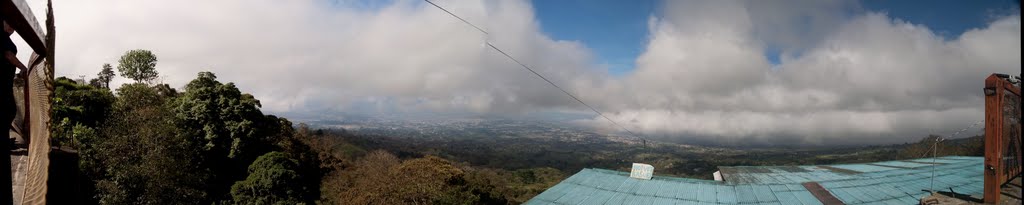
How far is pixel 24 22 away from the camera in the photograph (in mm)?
1111

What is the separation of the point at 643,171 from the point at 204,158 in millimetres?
21806

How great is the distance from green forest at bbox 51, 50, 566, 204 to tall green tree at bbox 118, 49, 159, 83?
9208 mm

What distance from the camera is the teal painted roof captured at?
568 inches

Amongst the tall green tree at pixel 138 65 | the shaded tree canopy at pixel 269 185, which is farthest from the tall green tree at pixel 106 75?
the shaded tree canopy at pixel 269 185

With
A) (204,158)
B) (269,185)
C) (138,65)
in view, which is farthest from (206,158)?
(138,65)

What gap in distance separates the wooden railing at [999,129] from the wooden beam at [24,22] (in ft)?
48.6

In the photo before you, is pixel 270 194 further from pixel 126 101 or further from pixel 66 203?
pixel 66 203

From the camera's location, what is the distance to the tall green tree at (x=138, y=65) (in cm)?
3272

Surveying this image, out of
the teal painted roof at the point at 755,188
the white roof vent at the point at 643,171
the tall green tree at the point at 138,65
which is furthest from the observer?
the tall green tree at the point at 138,65

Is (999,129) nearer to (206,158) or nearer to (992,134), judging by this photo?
(992,134)

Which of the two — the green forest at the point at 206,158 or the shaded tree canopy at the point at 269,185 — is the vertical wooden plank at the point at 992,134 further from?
the shaded tree canopy at the point at 269,185

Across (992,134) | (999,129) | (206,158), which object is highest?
(999,129)

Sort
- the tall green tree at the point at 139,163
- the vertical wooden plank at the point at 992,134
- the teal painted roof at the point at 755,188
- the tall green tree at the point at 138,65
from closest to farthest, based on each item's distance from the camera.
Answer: the vertical wooden plank at the point at 992,134
the tall green tree at the point at 139,163
the teal painted roof at the point at 755,188
the tall green tree at the point at 138,65

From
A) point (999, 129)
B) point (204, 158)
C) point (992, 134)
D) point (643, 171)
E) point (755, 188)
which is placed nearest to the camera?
point (999, 129)
